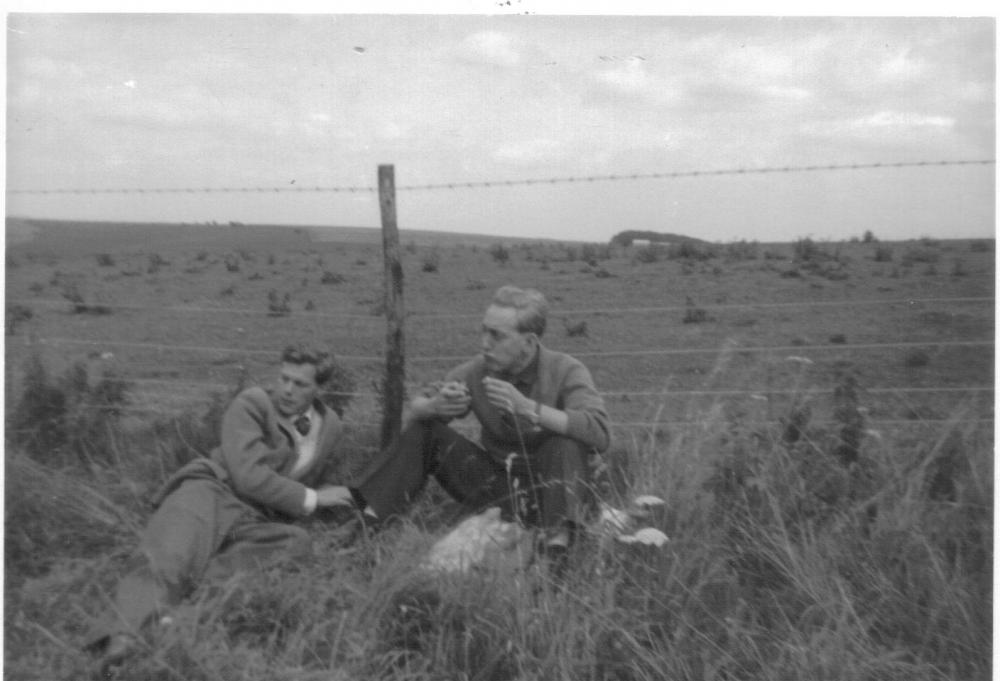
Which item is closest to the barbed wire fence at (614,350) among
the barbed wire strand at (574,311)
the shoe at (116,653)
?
the barbed wire strand at (574,311)

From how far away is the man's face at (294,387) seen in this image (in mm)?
4035

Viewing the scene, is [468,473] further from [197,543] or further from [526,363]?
[197,543]

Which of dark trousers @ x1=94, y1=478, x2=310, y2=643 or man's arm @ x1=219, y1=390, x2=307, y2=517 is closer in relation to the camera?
dark trousers @ x1=94, y1=478, x2=310, y2=643

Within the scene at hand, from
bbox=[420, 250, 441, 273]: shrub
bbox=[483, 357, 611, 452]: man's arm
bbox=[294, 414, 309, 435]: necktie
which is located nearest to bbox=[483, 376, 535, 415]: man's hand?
bbox=[483, 357, 611, 452]: man's arm

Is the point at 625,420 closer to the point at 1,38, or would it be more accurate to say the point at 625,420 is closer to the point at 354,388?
the point at 354,388

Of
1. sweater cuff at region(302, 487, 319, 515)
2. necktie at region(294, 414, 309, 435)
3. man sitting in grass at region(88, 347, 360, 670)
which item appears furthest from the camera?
necktie at region(294, 414, 309, 435)

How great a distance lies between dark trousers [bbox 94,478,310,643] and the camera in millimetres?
3641

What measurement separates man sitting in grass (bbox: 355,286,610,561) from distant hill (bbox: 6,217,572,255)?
1.43 ft

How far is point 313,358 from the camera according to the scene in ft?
13.2

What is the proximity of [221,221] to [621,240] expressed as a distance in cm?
168

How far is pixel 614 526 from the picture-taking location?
3.85 metres

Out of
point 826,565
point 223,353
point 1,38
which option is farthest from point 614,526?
point 1,38

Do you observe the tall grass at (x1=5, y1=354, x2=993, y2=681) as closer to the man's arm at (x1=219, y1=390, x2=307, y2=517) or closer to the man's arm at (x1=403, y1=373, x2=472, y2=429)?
the man's arm at (x1=219, y1=390, x2=307, y2=517)

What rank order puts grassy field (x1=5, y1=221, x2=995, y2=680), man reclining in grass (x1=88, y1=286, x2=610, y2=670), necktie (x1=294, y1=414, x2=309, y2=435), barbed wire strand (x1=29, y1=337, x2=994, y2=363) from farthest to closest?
barbed wire strand (x1=29, y1=337, x2=994, y2=363) < necktie (x1=294, y1=414, x2=309, y2=435) < man reclining in grass (x1=88, y1=286, x2=610, y2=670) < grassy field (x1=5, y1=221, x2=995, y2=680)
